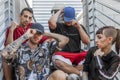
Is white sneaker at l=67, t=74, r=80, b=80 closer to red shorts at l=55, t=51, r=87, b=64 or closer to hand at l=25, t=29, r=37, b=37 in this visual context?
red shorts at l=55, t=51, r=87, b=64

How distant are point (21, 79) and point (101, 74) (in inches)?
32.0

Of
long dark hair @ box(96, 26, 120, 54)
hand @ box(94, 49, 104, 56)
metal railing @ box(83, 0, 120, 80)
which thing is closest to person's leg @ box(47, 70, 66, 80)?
hand @ box(94, 49, 104, 56)

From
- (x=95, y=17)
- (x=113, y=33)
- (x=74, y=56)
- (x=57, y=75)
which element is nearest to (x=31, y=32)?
(x=57, y=75)

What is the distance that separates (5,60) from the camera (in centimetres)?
335

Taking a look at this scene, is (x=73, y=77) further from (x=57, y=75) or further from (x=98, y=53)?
(x=98, y=53)

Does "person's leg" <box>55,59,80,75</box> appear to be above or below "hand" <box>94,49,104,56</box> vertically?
below

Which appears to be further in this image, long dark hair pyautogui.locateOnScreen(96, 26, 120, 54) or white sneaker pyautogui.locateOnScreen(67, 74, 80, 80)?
white sneaker pyautogui.locateOnScreen(67, 74, 80, 80)

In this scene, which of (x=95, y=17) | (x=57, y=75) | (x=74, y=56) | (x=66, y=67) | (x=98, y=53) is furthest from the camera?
(x=95, y=17)

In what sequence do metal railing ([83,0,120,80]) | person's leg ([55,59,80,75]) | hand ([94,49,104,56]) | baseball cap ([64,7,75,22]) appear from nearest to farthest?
hand ([94,49,104,56]) < person's leg ([55,59,80,75]) < baseball cap ([64,7,75,22]) < metal railing ([83,0,120,80])

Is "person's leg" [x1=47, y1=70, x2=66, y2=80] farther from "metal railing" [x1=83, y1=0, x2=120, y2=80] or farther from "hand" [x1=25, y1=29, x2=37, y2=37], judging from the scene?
"metal railing" [x1=83, y1=0, x2=120, y2=80]

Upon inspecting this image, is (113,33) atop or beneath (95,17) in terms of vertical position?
atop

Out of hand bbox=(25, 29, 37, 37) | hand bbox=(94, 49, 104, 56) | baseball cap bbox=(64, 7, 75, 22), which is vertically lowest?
hand bbox=(94, 49, 104, 56)

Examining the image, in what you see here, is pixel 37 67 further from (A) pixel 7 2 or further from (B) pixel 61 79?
(A) pixel 7 2

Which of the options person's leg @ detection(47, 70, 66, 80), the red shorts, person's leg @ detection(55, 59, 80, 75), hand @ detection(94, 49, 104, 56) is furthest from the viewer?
the red shorts
